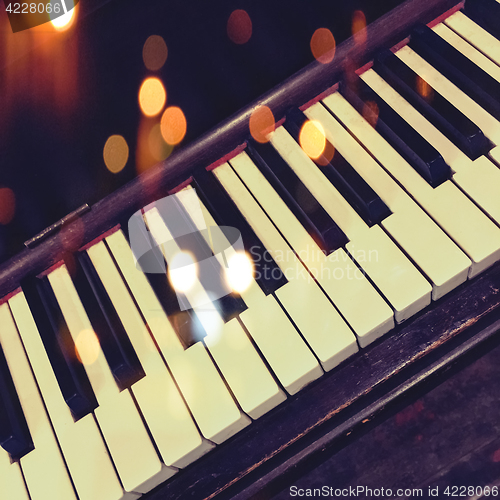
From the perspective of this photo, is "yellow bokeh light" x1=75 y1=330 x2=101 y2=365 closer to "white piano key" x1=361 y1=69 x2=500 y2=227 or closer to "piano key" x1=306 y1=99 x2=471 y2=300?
"piano key" x1=306 y1=99 x2=471 y2=300

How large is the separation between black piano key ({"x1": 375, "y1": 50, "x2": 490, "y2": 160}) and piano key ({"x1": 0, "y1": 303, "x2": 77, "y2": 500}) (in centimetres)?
133

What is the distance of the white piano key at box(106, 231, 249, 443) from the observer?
930 mm

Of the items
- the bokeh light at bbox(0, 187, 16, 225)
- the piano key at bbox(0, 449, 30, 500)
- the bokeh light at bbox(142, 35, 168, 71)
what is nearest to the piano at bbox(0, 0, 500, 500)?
the piano key at bbox(0, 449, 30, 500)

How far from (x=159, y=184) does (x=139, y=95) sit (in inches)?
10.4

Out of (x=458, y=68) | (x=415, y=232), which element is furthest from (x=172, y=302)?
(x=458, y=68)

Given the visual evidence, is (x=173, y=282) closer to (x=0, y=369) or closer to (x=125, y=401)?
(x=125, y=401)

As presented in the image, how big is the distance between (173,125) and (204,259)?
1.26 feet

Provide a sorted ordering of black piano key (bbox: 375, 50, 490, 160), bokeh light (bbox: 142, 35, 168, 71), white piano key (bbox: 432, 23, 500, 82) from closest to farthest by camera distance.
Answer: bokeh light (bbox: 142, 35, 168, 71), black piano key (bbox: 375, 50, 490, 160), white piano key (bbox: 432, 23, 500, 82)

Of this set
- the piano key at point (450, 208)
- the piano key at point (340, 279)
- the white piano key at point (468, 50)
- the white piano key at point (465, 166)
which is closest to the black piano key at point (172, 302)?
the piano key at point (340, 279)

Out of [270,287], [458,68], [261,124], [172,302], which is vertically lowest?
[270,287]

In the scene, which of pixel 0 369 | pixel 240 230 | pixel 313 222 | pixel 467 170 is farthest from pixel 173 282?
pixel 467 170

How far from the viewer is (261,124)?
46.6 inches

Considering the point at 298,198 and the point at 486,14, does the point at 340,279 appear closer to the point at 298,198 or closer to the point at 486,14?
the point at 298,198

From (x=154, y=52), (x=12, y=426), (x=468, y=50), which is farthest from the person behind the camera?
(x=468, y=50)
